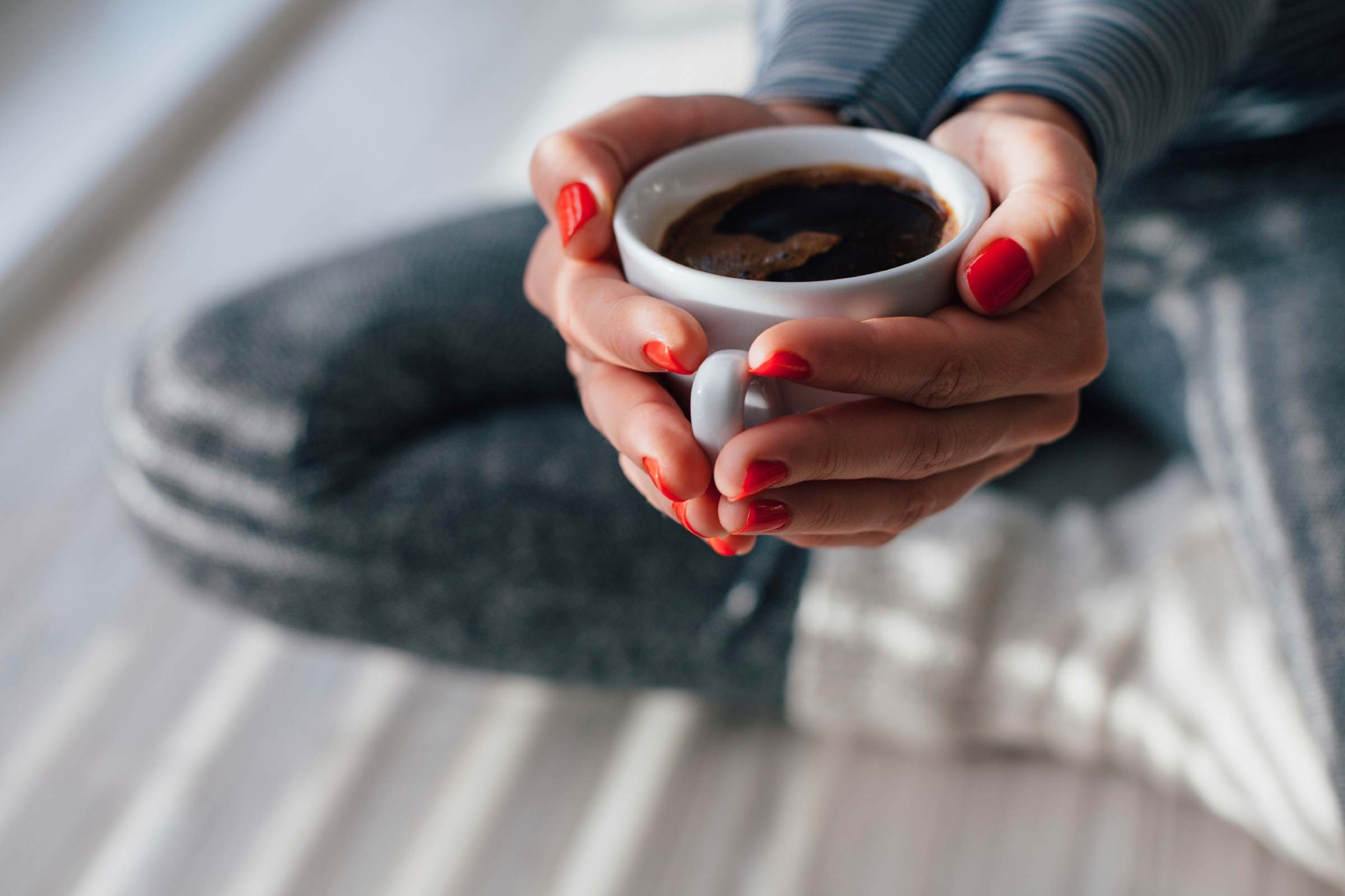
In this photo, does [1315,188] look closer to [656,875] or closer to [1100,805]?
[1100,805]

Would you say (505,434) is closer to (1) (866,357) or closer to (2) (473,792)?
(2) (473,792)

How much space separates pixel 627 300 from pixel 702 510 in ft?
0.25

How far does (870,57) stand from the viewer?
0.49 metres

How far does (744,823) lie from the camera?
81 centimetres

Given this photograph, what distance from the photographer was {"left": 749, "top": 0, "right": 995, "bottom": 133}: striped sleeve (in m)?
0.48

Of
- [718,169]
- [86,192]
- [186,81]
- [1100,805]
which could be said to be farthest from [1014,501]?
[186,81]

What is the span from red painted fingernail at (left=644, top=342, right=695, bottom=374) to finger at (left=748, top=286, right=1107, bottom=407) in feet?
0.09

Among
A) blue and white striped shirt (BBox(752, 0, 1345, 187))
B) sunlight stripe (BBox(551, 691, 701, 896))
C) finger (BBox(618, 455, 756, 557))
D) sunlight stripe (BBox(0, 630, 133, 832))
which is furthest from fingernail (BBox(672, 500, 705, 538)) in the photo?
sunlight stripe (BBox(0, 630, 133, 832))

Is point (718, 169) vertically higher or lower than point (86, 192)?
higher

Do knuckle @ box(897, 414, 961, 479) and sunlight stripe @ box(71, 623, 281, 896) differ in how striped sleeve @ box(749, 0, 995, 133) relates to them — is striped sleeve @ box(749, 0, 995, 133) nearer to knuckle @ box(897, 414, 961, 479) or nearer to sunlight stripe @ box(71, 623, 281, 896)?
knuckle @ box(897, 414, 961, 479)

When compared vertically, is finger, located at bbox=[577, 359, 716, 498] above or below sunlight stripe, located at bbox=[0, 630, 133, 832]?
above

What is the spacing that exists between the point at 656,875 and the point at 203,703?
0.42m

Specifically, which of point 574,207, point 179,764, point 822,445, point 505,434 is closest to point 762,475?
point 822,445

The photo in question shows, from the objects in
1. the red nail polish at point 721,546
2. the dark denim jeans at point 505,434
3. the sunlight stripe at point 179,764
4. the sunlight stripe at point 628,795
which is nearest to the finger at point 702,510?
the red nail polish at point 721,546
